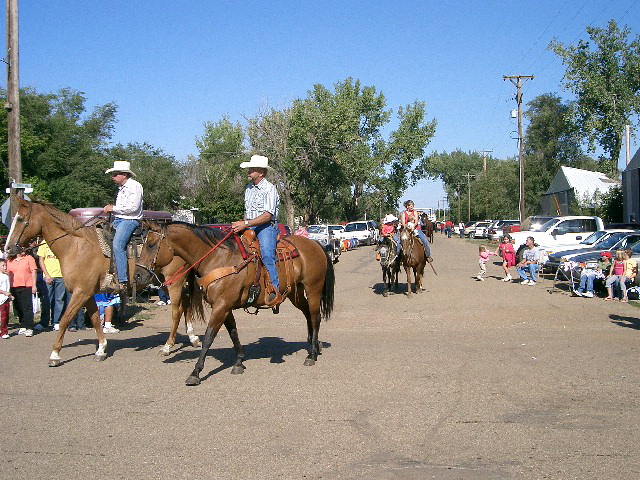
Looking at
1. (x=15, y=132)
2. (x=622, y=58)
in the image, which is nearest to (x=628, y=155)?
(x=622, y=58)

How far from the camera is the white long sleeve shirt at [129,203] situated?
927cm

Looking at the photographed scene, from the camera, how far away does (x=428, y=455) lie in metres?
5.27

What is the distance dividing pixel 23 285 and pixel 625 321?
1209 cm

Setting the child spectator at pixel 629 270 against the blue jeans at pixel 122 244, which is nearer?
the blue jeans at pixel 122 244

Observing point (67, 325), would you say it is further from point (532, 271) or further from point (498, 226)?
point (498, 226)

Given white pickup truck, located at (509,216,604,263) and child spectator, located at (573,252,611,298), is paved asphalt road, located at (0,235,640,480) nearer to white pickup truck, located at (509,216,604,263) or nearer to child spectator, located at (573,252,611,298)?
child spectator, located at (573,252,611,298)

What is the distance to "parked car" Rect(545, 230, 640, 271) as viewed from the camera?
66.2ft

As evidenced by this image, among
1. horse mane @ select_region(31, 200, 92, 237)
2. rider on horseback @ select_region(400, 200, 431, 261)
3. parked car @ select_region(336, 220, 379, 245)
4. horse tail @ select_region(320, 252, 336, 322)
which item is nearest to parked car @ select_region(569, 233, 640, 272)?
rider on horseback @ select_region(400, 200, 431, 261)

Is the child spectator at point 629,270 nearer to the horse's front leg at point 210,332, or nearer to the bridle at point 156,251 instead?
the horse's front leg at point 210,332

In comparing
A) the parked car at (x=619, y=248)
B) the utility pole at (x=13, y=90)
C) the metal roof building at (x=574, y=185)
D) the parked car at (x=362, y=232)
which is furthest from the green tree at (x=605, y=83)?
the utility pole at (x=13, y=90)

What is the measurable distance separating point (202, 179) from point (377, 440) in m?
60.7

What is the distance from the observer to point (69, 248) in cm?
953

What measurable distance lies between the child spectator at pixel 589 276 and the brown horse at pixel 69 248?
1196cm

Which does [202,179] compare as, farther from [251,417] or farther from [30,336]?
[251,417]
